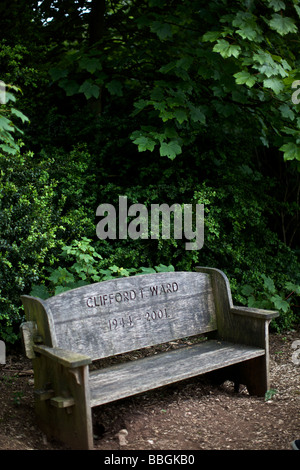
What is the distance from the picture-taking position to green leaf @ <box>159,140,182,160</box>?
4.78 metres

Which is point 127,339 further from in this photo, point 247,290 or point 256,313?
point 247,290

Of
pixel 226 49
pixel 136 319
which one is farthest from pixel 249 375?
pixel 226 49

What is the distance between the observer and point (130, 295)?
3.52 meters

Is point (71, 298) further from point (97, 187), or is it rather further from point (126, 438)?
point (97, 187)

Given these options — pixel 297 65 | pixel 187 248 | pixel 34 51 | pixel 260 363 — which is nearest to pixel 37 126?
pixel 34 51

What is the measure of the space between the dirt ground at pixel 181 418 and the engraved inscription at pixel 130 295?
Result: 0.79 m

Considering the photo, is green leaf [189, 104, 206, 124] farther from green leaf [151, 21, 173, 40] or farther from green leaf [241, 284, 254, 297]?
green leaf [241, 284, 254, 297]

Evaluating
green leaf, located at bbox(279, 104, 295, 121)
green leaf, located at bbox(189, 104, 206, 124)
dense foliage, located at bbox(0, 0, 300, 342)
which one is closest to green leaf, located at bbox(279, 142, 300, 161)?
dense foliage, located at bbox(0, 0, 300, 342)

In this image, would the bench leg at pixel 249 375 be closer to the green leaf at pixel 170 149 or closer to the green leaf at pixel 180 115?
the green leaf at pixel 170 149

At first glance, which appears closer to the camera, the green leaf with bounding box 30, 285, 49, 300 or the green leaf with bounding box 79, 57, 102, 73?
the green leaf with bounding box 30, 285, 49, 300

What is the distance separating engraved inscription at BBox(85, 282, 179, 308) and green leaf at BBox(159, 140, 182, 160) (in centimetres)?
150

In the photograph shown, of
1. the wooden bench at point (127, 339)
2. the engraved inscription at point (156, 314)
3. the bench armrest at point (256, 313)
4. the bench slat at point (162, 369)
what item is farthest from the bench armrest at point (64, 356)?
the bench armrest at point (256, 313)

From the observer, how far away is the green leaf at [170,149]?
15.7ft

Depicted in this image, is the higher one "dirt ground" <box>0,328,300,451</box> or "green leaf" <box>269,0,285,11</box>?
"green leaf" <box>269,0,285,11</box>
